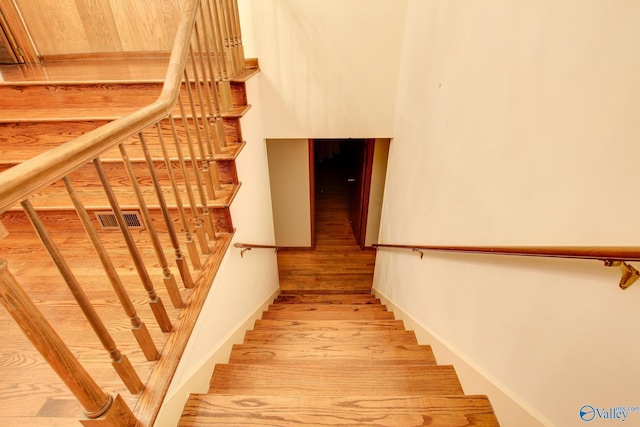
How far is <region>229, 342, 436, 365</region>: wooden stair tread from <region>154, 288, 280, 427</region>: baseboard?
3.8 inches

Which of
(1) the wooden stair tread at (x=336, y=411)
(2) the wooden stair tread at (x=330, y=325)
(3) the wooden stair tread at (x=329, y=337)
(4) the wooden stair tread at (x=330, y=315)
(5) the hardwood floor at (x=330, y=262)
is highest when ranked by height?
(1) the wooden stair tread at (x=336, y=411)

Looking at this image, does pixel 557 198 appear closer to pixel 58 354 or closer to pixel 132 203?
pixel 58 354

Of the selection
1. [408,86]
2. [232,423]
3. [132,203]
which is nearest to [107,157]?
[132,203]

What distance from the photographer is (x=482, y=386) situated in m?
1.31

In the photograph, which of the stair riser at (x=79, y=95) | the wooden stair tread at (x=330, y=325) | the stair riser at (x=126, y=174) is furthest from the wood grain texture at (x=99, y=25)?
the wooden stair tread at (x=330, y=325)

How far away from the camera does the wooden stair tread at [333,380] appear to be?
4.84ft

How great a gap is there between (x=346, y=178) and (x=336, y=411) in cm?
615

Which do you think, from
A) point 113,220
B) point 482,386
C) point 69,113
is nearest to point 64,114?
point 69,113

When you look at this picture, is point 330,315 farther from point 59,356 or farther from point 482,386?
point 59,356

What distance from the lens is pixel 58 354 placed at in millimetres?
661

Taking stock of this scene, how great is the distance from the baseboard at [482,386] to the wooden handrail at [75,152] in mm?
1592

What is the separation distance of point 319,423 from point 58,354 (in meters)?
0.92

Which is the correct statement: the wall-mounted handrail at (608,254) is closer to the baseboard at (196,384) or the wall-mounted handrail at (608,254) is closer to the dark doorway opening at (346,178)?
the baseboard at (196,384)

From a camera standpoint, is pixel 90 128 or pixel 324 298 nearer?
pixel 90 128
